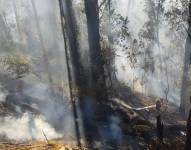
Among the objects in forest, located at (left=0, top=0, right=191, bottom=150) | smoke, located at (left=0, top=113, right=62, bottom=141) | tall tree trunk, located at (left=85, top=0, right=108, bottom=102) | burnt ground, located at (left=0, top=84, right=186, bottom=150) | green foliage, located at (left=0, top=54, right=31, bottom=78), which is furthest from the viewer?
green foliage, located at (left=0, top=54, right=31, bottom=78)

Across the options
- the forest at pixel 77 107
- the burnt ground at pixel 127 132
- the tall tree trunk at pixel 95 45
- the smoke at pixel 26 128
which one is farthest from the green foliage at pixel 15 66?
the smoke at pixel 26 128

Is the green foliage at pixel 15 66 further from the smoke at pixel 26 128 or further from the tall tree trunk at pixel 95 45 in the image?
the smoke at pixel 26 128

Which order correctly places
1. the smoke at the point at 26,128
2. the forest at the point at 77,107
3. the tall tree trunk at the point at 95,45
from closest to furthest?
the smoke at the point at 26,128, the forest at the point at 77,107, the tall tree trunk at the point at 95,45

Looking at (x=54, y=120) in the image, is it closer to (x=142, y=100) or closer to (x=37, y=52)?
(x=142, y=100)

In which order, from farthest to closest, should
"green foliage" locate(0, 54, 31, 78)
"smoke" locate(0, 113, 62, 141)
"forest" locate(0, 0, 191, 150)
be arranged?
"green foliage" locate(0, 54, 31, 78)
"forest" locate(0, 0, 191, 150)
"smoke" locate(0, 113, 62, 141)

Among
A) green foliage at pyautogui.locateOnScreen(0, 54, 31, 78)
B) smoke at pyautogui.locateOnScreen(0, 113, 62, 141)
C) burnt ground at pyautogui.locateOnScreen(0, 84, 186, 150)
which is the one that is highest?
green foliage at pyautogui.locateOnScreen(0, 54, 31, 78)

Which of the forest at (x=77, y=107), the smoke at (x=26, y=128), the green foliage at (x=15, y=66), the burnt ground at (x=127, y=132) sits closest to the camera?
the smoke at (x=26, y=128)

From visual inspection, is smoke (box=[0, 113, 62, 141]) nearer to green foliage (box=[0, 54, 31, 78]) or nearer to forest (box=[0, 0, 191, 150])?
forest (box=[0, 0, 191, 150])

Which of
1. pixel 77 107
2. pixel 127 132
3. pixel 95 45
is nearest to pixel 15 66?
pixel 95 45

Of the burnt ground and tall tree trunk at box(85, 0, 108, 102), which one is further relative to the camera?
tall tree trunk at box(85, 0, 108, 102)

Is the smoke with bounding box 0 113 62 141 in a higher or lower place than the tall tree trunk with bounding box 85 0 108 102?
lower

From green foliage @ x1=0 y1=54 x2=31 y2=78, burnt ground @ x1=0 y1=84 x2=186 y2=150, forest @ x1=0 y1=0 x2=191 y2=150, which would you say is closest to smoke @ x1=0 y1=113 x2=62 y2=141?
forest @ x1=0 y1=0 x2=191 y2=150

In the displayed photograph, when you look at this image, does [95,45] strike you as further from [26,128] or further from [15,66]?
[26,128]

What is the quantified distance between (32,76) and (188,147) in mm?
11794
